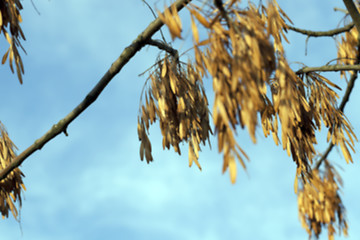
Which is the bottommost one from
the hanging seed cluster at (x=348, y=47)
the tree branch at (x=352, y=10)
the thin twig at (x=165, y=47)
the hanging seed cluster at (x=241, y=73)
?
the hanging seed cluster at (x=241, y=73)

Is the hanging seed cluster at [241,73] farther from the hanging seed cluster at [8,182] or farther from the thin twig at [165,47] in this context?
the hanging seed cluster at [8,182]

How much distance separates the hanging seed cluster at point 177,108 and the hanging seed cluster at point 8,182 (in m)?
1.06

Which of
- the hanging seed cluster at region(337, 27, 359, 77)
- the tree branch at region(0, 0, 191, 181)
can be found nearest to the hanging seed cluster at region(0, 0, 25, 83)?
the tree branch at region(0, 0, 191, 181)

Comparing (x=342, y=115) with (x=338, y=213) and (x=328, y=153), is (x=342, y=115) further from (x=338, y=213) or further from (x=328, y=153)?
(x=338, y=213)

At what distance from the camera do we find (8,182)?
10.0 feet

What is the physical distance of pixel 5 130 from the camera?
10.3 feet

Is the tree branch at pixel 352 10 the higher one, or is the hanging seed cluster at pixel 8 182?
the tree branch at pixel 352 10

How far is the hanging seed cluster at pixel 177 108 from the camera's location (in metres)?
2.29

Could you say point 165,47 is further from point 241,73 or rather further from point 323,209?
point 323,209

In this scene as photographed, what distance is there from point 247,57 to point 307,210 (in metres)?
2.96

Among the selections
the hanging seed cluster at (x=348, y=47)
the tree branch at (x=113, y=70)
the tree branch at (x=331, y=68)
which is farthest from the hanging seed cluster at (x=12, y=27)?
the hanging seed cluster at (x=348, y=47)

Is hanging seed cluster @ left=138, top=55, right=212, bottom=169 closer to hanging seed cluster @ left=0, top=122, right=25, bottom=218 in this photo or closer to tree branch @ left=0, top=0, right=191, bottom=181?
tree branch @ left=0, top=0, right=191, bottom=181

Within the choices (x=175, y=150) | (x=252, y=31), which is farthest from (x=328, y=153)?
(x=252, y=31)

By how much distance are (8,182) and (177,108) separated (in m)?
1.29
